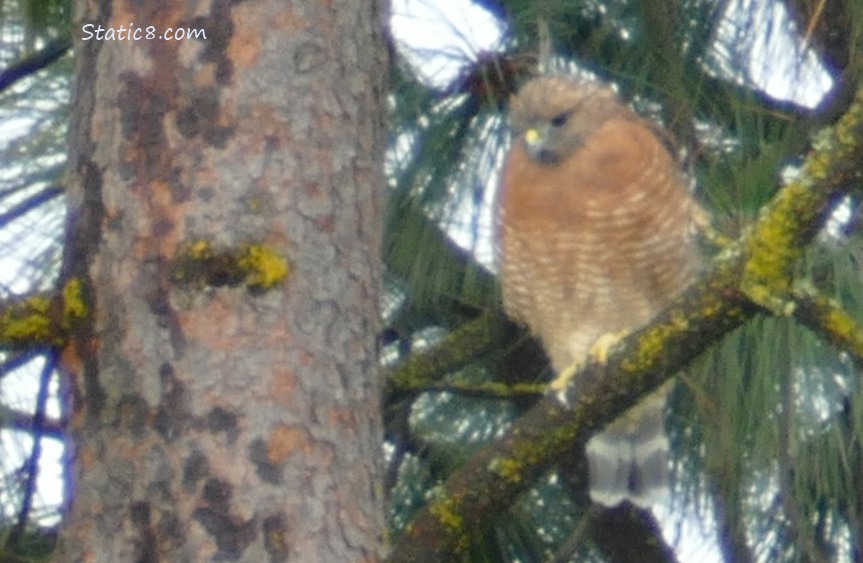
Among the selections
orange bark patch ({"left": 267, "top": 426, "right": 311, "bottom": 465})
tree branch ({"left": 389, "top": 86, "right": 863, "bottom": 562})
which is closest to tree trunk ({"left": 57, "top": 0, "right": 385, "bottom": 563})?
orange bark patch ({"left": 267, "top": 426, "right": 311, "bottom": 465})

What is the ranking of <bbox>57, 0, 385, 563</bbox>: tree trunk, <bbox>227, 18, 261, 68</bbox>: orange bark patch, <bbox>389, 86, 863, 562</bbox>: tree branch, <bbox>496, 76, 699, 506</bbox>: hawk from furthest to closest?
<bbox>496, 76, 699, 506</bbox>: hawk
<bbox>227, 18, 261, 68</bbox>: orange bark patch
<bbox>57, 0, 385, 563</bbox>: tree trunk
<bbox>389, 86, 863, 562</bbox>: tree branch

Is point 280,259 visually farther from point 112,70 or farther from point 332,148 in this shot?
point 112,70

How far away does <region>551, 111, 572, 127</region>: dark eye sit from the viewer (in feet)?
10.5

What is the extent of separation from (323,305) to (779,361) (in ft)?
3.49

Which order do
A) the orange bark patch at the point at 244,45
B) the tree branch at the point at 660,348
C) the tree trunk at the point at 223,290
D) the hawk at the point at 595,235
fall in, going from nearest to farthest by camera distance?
the tree branch at the point at 660,348 → the tree trunk at the point at 223,290 → the orange bark patch at the point at 244,45 → the hawk at the point at 595,235

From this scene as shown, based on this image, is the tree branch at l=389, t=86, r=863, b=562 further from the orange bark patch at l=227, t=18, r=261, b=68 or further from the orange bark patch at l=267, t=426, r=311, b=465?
the orange bark patch at l=227, t=18, r=261, b=68

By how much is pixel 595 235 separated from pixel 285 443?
4.27ft

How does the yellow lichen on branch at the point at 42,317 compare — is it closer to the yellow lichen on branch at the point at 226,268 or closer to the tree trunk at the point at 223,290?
the tree trunk at the point at 223,290

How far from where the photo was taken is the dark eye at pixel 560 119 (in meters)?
3.20

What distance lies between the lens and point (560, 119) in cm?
323

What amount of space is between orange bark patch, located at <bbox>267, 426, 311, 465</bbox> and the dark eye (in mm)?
1271

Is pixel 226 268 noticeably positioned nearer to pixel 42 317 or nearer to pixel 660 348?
pixel 42 317

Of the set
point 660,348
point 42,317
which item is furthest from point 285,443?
point 660,348

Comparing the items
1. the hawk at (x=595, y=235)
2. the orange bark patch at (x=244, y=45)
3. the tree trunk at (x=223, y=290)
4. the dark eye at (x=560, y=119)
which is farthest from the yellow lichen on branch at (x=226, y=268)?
the dark eye at (x=560, y=119)
